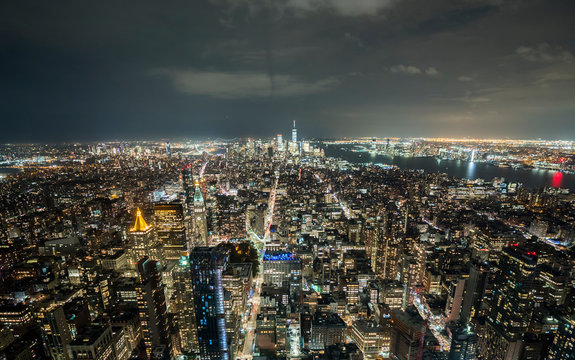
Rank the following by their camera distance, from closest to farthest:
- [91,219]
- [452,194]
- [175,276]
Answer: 1. [175,276]
2. [91,219]
3. [452,194]

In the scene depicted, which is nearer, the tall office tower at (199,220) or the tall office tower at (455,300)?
the tall office tower at (455,300)

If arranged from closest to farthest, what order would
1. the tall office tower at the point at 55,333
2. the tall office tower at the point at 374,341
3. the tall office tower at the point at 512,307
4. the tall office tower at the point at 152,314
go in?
the tall office tower at the point at 55,333 < the tall office tower at the point at 512,307 < the tall office tower at the point at 152,314 < the tall office tower at the point at 374,341

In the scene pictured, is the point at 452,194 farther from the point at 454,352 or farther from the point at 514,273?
the point at 454,352

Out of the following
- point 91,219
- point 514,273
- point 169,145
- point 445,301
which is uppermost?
point 169,145

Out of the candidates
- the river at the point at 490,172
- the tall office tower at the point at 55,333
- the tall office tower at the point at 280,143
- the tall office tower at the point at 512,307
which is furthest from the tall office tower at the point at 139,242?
the tall office tower at the point at 280,143

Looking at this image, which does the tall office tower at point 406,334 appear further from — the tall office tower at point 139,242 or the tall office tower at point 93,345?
the tall office tower at point 139,242

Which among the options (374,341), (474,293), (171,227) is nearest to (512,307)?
Answer: (474,293)

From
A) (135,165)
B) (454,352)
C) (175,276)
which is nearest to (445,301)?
(454,352)
